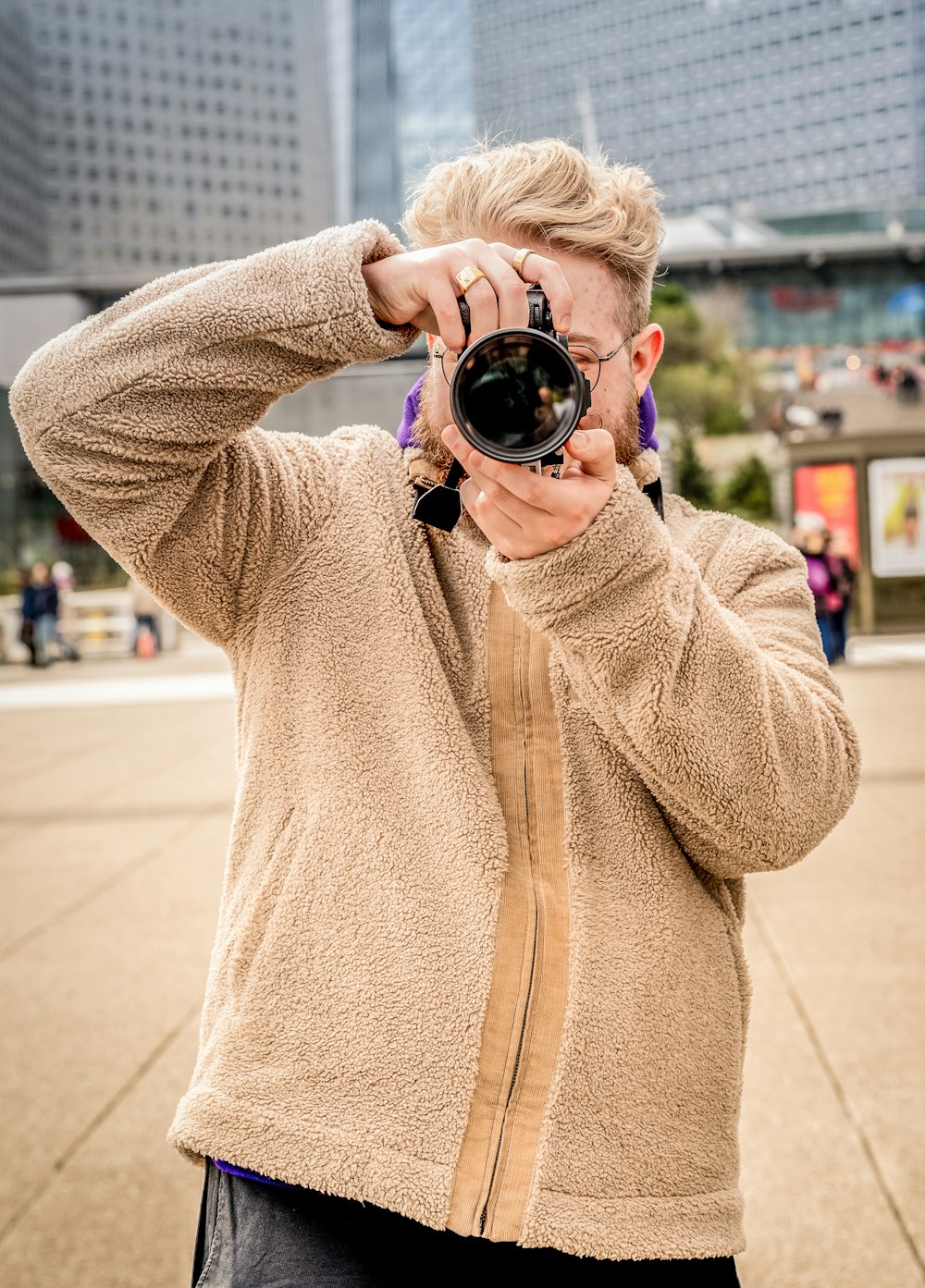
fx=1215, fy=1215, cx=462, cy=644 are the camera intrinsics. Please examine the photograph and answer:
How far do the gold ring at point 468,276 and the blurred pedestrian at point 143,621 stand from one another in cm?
2012

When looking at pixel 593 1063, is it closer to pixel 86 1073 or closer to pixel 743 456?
pixel 86 1073

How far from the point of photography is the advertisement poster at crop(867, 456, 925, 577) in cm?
1725

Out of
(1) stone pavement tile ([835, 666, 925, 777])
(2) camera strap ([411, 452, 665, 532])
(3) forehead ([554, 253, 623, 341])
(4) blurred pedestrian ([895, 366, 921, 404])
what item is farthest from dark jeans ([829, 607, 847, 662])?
(4) blurred pedestrian ([895, 366, 921, 404])

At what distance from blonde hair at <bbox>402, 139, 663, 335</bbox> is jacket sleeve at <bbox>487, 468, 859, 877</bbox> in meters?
0.39

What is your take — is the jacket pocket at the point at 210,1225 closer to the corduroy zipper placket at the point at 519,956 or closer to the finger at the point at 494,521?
the corduroy zipper placket at the point at 519,956

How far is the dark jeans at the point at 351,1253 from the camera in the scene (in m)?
1.27

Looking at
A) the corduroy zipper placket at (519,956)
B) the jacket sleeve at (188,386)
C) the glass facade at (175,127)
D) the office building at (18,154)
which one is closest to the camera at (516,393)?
the jacket sleeve at (188,386)

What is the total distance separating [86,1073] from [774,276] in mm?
51863

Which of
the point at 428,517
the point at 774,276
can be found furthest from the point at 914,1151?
the point at 774,276

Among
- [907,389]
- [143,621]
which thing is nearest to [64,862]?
[143,621]

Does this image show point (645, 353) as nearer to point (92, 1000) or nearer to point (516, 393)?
point (516, 393)

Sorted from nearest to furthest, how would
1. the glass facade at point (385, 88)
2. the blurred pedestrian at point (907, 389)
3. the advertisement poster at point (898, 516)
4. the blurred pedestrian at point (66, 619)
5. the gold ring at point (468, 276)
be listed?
the gold ring at point (468, 276), the advertisement poster at point (898, 516), the blurred pedestrian at point (66, 619), the blurred pedestrian at point (907, 389), the glass facade at point (385, 88)

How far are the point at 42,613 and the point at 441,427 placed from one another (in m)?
20.3

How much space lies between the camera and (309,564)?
149 centimetres
